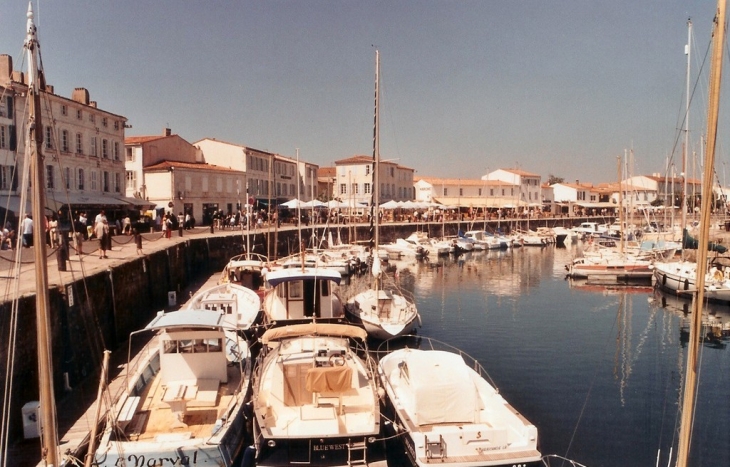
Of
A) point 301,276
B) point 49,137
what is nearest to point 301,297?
point 301,276

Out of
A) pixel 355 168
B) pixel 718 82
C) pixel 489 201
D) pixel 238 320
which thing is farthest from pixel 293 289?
pixel 489 201

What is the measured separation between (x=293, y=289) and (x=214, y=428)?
10126 mm

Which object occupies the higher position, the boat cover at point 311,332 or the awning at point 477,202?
the awning at point 477,202

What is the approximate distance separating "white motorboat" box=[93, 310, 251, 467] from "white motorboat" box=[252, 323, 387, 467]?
69 cm

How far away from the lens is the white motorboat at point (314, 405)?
12086 mm

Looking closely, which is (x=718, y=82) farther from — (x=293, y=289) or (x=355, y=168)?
(x=355, y=168)

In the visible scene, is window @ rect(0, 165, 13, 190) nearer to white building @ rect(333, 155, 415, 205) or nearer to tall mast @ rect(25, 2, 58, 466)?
tall mast @ rect(25, 2, 58, 466)

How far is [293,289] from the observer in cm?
2206

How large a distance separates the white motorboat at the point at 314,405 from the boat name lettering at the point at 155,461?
54.9 inches

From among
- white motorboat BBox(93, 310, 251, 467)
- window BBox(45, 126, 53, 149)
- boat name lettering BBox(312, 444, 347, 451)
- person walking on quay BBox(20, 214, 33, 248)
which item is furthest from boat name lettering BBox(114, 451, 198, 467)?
window BBox(45, 126, 53, 149)

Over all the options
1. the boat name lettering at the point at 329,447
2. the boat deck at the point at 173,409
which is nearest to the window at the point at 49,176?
the boat deck at the point at 173,409

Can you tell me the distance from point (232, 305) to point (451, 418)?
11.6m

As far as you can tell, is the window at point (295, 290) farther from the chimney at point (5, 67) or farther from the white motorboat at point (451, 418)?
the chimney at point (5, 67)

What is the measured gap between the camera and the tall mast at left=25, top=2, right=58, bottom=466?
867 cm
